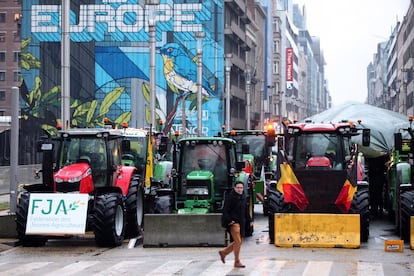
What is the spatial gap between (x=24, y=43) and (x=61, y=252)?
73739 mm

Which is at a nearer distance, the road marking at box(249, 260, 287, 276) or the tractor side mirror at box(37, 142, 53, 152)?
the road marking at box(249, 260, 287, 276)

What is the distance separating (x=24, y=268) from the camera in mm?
17094

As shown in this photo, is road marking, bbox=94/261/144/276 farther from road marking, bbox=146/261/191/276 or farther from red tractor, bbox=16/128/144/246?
red tractor, bbox=16/128/144/246

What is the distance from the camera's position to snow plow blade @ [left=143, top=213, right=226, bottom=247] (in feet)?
65.9

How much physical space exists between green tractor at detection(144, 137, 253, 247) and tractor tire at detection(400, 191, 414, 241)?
3821 millimetres

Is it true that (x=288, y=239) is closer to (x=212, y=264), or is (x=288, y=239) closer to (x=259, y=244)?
(x=259, y=244)

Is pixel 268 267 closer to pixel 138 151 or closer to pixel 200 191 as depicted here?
pixel 200 191

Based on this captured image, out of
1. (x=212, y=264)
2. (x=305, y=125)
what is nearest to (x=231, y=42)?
(x=305, y=125)

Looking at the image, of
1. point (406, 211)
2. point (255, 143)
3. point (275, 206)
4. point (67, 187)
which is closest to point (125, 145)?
point (67, 187)

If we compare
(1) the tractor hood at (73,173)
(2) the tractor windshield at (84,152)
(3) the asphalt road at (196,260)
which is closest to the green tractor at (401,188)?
(3) the asphalt road at (196,260)

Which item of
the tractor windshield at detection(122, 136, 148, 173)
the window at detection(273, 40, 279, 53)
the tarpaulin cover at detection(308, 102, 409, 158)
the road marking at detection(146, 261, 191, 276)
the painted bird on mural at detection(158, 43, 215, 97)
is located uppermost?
the window at detection(273, 40, 279, 53)

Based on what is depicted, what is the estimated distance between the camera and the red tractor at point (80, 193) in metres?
20.2

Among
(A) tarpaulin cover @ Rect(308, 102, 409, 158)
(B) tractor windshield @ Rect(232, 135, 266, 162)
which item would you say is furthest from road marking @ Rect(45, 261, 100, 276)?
(B) tractor windshield @ Rect(232, 135, 266, 162)

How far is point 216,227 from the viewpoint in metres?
20.1
